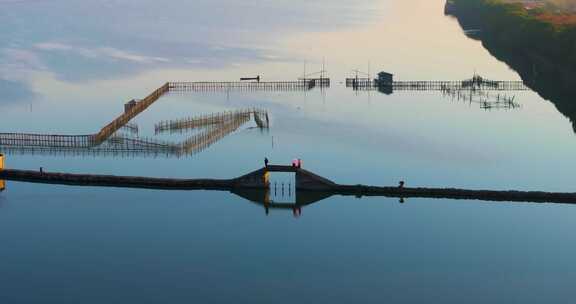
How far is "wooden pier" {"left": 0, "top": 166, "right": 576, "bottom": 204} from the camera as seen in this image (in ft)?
151

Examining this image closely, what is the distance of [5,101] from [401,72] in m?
44.4

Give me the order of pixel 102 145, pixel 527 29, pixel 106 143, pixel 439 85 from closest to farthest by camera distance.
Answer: pixel 102 145 < pixel 106 143 < pixel 439 85 < pixel 527 29

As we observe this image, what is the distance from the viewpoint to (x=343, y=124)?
7106 centimetres

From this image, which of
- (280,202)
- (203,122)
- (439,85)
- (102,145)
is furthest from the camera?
(439,85)

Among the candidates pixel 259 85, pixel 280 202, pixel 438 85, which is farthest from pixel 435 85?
pixel 280 202

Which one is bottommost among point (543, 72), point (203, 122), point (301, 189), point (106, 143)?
point (301, 189)

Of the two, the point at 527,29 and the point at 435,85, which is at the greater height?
the point at 527,29

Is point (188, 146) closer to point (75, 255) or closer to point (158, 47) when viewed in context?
point (75, 255)

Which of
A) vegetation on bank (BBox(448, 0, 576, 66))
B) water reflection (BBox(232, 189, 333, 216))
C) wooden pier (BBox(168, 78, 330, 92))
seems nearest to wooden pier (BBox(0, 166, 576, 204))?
water reflection (BBox(232, 189, 333, 216))

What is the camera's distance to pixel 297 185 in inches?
1881

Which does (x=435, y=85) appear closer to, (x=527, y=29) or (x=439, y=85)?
(x=439, y=85)

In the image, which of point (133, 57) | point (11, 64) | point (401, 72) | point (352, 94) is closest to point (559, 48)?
point (401, 72)

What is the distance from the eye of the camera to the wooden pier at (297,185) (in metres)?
46.1

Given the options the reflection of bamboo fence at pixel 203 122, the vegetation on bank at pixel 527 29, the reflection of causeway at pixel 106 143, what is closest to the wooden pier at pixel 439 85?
the vegetation on bank at pixel 527 29
